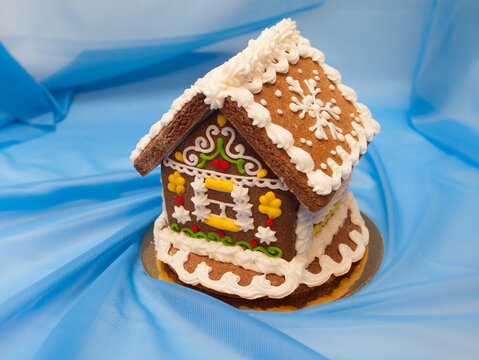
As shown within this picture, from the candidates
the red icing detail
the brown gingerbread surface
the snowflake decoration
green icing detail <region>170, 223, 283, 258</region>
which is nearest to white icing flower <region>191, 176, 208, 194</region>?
the red icing detail

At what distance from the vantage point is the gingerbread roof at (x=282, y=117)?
1.51m

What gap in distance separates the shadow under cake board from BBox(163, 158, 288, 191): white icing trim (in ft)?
1.51

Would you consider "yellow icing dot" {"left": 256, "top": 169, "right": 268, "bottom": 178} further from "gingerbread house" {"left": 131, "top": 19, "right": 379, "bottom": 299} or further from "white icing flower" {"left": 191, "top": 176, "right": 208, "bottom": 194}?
"white icing flower" {"left": 191, "top": 176, "right": 208, "bottom": 194}

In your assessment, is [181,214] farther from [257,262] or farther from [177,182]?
[257,262]

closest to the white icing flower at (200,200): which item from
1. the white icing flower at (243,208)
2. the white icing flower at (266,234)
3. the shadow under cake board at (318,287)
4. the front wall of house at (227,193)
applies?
the front wall of house at (227,193)

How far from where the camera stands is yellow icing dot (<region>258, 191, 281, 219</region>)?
1657 mm

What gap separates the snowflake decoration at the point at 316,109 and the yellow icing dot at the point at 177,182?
49 cm

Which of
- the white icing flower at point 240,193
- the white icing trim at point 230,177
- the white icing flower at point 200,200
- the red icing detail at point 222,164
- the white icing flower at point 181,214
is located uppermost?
the red icing detail at point 222,164

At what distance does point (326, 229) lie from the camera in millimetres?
1981

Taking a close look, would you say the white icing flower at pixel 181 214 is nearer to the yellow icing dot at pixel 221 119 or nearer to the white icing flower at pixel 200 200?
the white icing flower at pixel 200 200

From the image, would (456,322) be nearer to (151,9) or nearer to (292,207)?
(292,207)

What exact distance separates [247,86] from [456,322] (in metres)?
1.12

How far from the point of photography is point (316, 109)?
175 cm

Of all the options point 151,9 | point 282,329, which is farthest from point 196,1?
point 282,329
